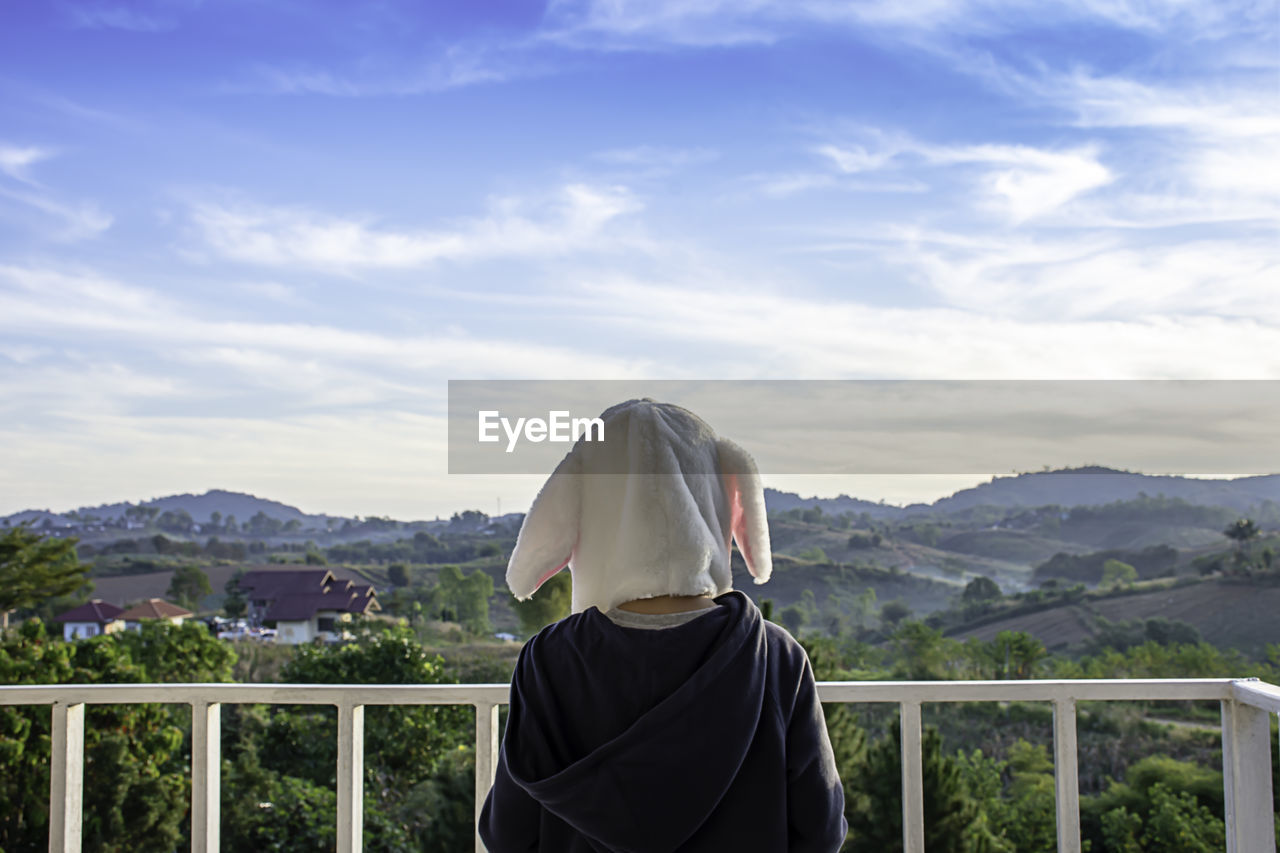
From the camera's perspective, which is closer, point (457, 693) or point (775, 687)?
point (775, 687)

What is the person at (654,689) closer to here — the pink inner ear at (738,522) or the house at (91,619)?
the pink inner ear at (738,522)

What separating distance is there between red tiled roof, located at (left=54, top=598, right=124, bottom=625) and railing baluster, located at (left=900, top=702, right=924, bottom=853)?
17.7 meters

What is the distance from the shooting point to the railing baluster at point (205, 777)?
1721 millimetres

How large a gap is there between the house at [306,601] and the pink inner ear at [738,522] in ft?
53.6

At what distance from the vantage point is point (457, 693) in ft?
5.52

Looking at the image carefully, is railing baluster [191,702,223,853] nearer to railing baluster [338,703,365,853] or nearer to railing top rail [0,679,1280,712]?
railing top rail [0,679,1280,712]

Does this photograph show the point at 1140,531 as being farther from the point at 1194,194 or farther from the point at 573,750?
the point at 573,750

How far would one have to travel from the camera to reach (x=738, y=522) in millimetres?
1149

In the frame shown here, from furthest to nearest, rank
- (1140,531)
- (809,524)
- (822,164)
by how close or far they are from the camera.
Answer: (1140,531) → (809,524) → (822,164)

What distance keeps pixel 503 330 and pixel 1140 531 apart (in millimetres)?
13533

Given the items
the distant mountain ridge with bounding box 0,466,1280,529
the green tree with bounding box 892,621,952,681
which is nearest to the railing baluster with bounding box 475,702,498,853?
the distant mountain ridge with bounding box 0,466,1280,529

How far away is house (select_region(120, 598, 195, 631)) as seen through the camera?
15633mm

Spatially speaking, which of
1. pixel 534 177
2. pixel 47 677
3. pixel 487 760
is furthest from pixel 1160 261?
pixel 47 677

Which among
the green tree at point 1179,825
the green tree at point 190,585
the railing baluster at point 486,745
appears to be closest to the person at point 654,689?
the railing baluster at point 486,745
